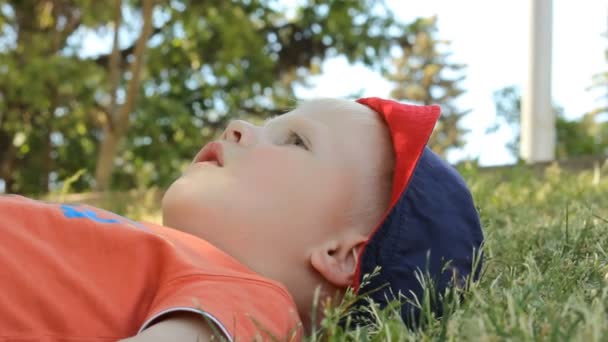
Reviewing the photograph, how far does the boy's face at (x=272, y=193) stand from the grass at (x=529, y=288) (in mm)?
253

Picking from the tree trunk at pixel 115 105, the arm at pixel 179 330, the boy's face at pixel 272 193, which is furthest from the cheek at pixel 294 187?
the tree trunk at pixel 115 105

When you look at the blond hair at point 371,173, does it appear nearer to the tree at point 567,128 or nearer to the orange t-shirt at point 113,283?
the orange t-shirt at point 113,283

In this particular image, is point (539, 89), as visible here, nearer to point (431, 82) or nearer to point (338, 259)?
point (338, 259)

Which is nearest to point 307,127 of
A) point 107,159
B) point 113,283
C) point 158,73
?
point 113,283

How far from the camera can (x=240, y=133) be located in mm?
1927

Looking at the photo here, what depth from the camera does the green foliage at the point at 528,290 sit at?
1170 millimetres

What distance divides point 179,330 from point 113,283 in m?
0.26

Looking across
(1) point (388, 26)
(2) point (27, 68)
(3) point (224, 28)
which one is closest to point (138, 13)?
(3) point (224, 28)

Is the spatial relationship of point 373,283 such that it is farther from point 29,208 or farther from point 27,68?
point 27,68

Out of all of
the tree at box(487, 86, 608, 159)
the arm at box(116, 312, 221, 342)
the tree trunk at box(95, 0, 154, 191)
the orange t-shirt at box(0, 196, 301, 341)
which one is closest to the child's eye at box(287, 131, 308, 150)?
the orange t-shirt at box(0, 196, 301, 341)

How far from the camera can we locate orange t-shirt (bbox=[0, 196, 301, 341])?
1.49 meters

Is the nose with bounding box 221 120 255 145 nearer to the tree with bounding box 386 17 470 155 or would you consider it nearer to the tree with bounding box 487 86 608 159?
the tree with bounding box 487 86 608 159

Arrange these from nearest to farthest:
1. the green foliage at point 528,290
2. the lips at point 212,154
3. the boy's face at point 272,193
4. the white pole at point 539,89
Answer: the green foliage at point 528,290, the boy's face at point 272,193, the lips at point 212,154, the white pole at point 539,89

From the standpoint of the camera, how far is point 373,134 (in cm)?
196
